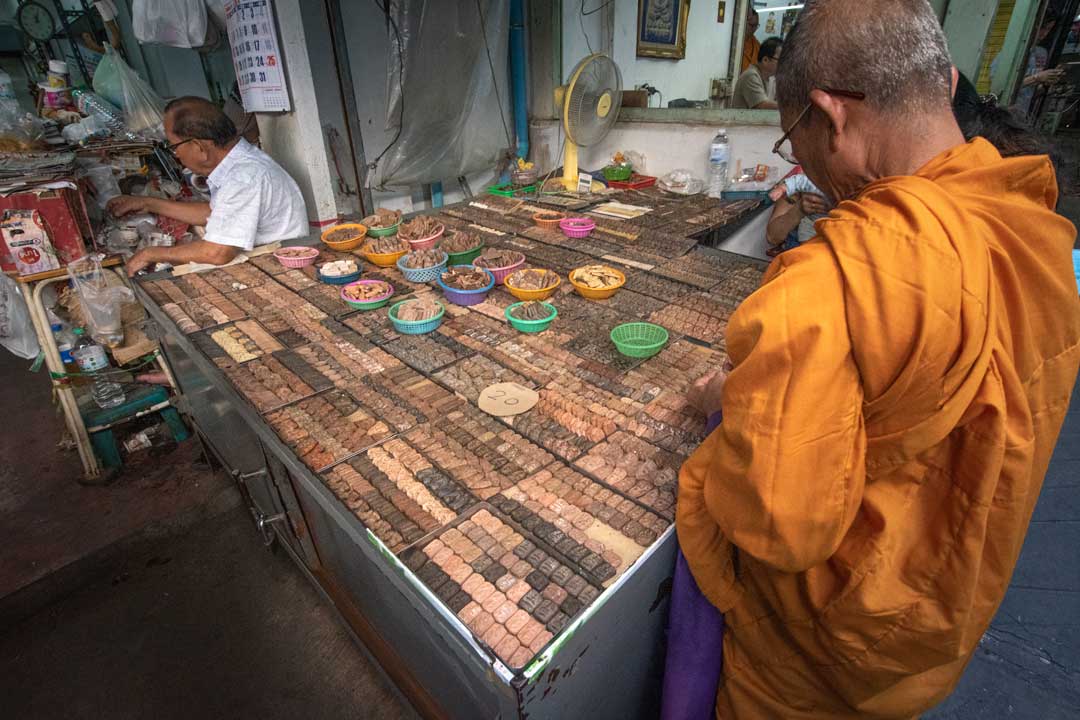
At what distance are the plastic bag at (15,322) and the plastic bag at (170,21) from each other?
188cm

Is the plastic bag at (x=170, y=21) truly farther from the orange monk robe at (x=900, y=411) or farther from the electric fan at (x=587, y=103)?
the orange monk robe at (x=900, y=411)

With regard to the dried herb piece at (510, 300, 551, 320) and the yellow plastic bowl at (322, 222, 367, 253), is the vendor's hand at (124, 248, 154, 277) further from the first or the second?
the dried herb piece at (510, 300, 551, 320)

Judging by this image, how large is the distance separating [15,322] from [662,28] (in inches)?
222

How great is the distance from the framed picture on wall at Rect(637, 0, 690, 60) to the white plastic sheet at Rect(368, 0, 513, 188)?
142 cm

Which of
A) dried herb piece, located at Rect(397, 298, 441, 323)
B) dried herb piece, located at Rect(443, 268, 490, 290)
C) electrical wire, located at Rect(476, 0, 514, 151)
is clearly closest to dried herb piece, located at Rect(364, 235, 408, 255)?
dried herb piece, located at Rect(443, 268, 490, 290)

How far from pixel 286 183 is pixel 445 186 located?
214 cm

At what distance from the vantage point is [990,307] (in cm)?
74

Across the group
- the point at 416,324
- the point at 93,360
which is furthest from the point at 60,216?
the point at 416,324

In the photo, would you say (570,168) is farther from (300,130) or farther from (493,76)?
(300,130)

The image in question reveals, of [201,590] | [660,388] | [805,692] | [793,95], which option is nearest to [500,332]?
[660,388]

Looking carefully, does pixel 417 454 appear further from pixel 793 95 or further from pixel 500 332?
pixel 793 95

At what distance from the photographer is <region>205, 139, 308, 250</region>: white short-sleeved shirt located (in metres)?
2.81

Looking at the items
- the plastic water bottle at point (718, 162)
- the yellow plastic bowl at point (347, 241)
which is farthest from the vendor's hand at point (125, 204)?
the plastic water bottle at point (718, 162)

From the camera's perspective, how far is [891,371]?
0.75 metres
